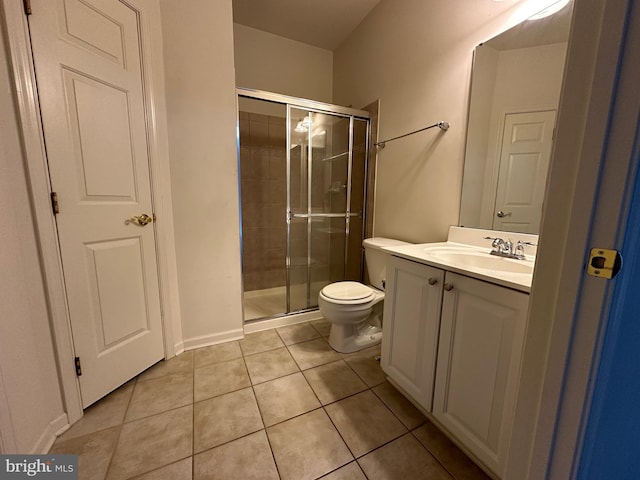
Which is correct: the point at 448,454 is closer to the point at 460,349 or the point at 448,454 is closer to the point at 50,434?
the point at 460,349

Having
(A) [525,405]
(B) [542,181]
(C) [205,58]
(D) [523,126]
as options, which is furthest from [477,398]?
(C) [205,58]

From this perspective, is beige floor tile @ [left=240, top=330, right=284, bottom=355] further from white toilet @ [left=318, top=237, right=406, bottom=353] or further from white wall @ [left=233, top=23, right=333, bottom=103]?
white wall @ [left=233, top=23, right=333, bottom=103]

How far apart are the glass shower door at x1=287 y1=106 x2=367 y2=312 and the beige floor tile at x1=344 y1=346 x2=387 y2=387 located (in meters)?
0.77

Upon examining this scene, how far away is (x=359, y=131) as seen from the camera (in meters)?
2.38

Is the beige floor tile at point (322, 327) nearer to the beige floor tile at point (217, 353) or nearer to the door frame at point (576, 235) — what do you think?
the beige floor tile at point (217, 353)

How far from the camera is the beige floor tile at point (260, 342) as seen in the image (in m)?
1.87

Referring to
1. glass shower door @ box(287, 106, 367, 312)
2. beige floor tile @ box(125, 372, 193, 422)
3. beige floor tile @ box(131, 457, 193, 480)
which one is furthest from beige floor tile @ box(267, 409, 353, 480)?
glass shower door @ box(287, 106, 367, 312)

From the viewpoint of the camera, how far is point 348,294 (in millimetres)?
1799

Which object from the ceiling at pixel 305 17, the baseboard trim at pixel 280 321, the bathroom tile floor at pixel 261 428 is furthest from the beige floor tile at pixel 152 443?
the ceiling at pixel 305 17

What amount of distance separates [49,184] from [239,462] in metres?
1.44

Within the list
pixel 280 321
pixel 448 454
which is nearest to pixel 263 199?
pixel 280 321

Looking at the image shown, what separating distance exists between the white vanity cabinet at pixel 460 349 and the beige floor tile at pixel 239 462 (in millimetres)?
727

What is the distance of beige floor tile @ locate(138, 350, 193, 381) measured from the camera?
1582 millimetres

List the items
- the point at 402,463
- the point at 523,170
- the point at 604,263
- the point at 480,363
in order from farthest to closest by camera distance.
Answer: the point at 523,170 < the point at 402,463 < the point at 480,363 < the point at 604,263
